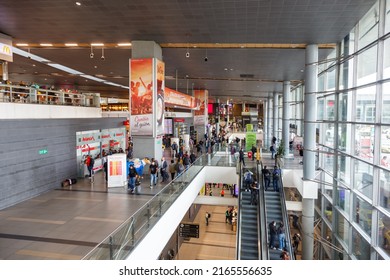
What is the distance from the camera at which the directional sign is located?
58.2 feet

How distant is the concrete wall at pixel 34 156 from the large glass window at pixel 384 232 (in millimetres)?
10778

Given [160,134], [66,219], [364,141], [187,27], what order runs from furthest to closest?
[160,134], [187,27], [364,141], [66,219]

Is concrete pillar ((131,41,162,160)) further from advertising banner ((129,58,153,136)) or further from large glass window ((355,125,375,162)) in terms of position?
large glass window ((355,125,375,162))

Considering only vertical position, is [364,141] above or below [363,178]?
above

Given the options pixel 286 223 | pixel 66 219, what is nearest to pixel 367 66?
pixel 286 223

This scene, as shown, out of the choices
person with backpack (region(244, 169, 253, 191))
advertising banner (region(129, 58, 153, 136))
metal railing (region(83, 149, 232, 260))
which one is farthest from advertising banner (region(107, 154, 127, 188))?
person with backpack (region(244, 169, 253, 191))

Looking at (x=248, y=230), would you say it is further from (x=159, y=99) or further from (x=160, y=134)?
(x=159, y=99)

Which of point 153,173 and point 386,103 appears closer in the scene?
point 386,103

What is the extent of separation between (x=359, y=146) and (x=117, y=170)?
27.7 ft

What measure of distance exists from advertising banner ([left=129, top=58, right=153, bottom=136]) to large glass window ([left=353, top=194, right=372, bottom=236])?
8062 millimetres

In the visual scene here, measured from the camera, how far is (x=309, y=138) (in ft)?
44.1

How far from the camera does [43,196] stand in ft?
34.3

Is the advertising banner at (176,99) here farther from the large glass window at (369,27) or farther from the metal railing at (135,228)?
the large glass window at (369,27)

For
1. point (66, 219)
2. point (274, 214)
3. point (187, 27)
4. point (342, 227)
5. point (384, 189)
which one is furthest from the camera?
point (274, 214)
